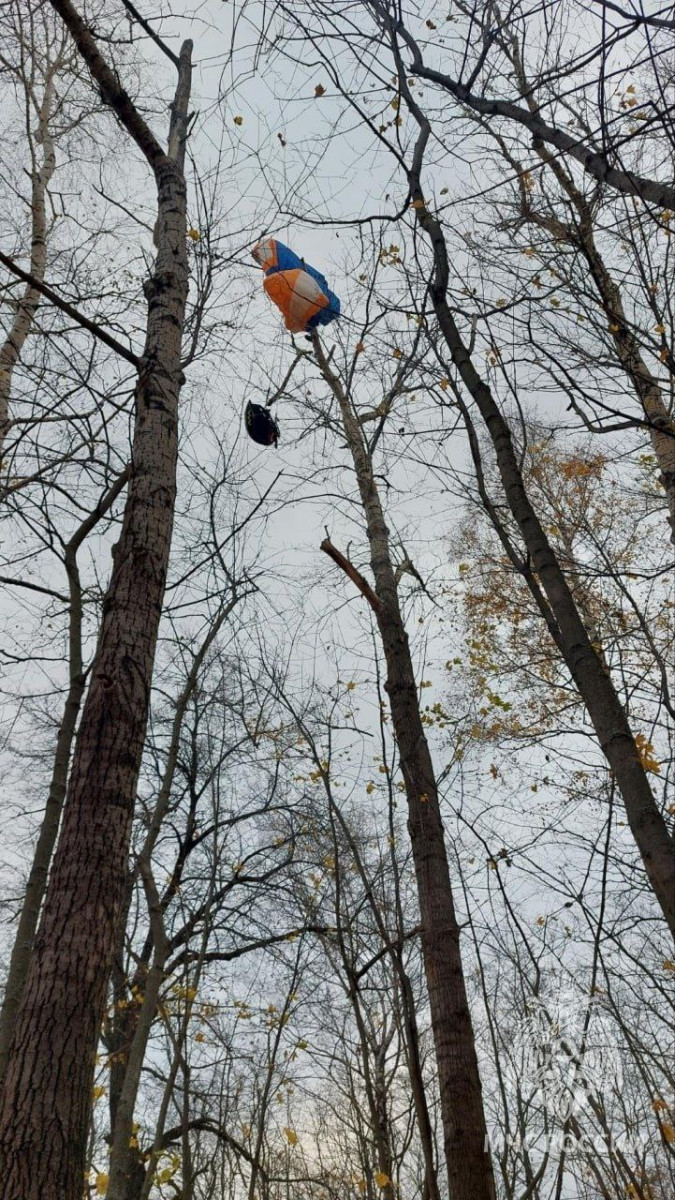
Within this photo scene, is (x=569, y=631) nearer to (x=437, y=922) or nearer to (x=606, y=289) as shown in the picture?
(x=606, y=289)

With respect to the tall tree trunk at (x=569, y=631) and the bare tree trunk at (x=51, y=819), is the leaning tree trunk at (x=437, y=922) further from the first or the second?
the bare tree trunk at (x=51, y=819)

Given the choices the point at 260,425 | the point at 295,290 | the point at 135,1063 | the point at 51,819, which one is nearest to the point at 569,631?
the point at 51,819

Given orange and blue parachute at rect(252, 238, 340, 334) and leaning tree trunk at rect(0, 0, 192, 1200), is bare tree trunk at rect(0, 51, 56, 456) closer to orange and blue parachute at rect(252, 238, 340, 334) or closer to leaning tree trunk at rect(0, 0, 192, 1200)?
orange and blue parachute at rect(252, 238, 340, 334)

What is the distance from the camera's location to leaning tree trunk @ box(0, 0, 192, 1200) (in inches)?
58.2

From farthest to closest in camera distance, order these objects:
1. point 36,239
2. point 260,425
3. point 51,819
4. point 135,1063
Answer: point 36,239, point 260,425, point 51,819, point 135,1063

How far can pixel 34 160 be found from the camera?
7082 millimetres

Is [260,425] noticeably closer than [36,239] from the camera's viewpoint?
Yes

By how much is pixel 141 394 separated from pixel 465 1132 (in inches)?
110

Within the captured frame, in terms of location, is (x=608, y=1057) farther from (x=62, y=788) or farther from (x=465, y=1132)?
(x=62, y=788)

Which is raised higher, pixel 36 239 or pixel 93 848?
pixel 36 239

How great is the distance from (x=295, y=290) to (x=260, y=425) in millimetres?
1055

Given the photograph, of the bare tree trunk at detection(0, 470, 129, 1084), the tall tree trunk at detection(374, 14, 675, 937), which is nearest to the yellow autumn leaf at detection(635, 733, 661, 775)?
the tall tree trunk at detection(374, 14, 675, 937)

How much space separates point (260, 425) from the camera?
475 cm

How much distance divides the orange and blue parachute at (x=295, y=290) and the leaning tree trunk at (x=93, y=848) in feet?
7.32
